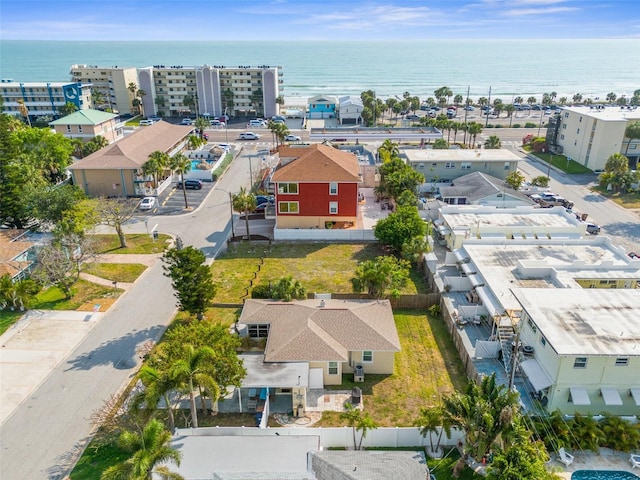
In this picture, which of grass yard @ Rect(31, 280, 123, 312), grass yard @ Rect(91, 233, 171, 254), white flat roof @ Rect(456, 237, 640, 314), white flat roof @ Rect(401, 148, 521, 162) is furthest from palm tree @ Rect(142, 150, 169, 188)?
white flat roof @ Rect(456, 237, 640, 314)

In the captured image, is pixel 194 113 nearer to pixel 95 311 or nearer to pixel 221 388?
pixel 95 311

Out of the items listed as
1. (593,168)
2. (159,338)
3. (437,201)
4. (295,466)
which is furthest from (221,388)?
(593,168)

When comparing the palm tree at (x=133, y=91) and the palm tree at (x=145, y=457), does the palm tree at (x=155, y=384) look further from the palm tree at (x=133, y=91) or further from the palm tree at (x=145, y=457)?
the palm tree at (x=133, y=91)

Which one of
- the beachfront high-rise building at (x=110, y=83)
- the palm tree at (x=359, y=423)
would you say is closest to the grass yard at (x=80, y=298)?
the palm tree at (x=359, y=423)

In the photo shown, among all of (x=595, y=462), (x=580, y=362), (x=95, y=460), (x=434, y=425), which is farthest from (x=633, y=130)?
(x=95, y=460)

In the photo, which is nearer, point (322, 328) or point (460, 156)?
point (322, 328)

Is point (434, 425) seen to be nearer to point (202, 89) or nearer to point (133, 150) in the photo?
point (133, 150)
